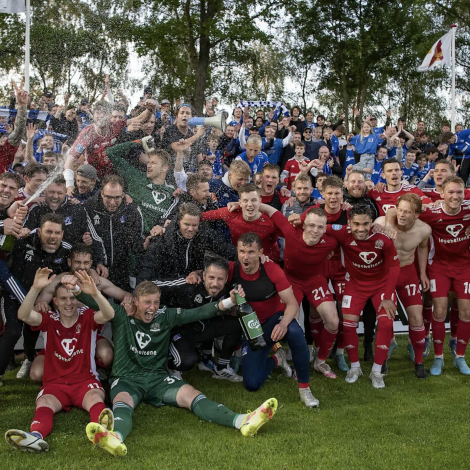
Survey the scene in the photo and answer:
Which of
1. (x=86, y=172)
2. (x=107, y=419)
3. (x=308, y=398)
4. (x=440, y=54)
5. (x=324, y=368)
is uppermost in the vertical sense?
(x=440, y=54)

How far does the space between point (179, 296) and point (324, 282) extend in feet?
5.27

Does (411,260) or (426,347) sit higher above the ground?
(411,260)

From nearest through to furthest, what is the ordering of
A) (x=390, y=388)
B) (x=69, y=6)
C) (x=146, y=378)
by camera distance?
(x=146, y=378) < (x=390, y=388) < (x=69, y=6)

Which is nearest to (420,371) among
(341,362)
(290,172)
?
(341,362)

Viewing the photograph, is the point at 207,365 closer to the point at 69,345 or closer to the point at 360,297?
the point at 69,345

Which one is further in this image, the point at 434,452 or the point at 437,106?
the point at 437,106

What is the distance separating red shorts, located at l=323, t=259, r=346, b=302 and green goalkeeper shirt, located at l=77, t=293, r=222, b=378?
1.75 meters

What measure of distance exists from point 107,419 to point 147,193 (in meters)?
3.09

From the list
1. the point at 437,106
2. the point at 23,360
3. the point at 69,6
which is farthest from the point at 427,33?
the point at 23,360

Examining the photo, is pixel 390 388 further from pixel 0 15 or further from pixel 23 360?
pixel 0 15

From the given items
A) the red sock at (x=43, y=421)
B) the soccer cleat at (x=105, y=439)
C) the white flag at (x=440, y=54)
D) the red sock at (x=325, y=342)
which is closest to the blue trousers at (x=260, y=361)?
the red sock at (x=325, y=342)

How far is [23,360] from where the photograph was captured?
582 centimetres

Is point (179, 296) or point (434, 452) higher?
point (179, 296)

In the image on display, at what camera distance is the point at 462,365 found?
19.4 feet
